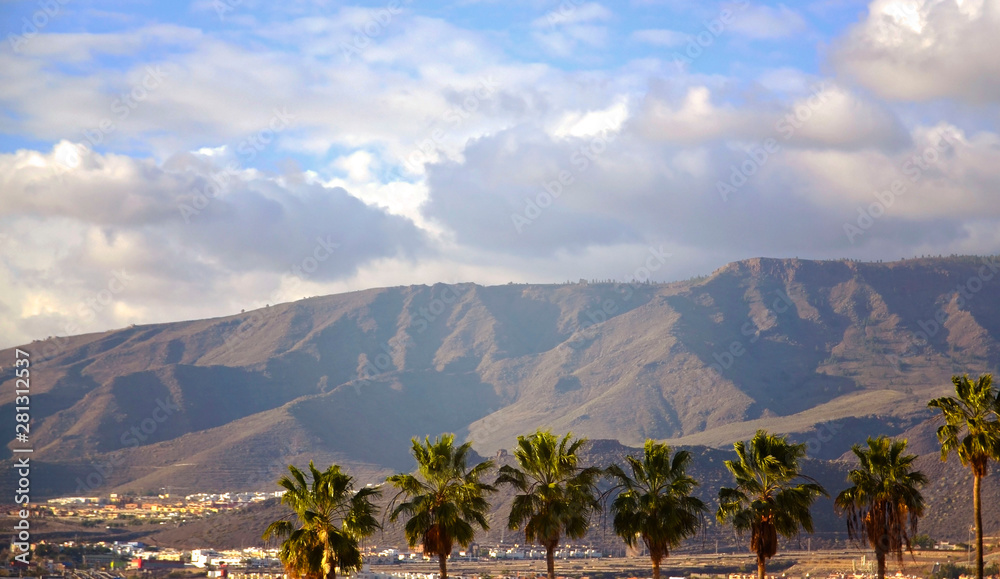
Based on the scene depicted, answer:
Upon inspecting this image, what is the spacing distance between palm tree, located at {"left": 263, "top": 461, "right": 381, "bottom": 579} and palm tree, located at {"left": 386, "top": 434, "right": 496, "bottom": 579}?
1540 millimetres

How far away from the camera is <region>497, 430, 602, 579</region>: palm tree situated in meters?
43.7

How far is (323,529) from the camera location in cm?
4159

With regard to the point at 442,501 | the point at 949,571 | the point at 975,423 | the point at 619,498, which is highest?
the point at 975,423

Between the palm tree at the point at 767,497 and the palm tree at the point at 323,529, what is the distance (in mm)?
15102

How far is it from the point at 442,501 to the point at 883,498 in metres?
19.1

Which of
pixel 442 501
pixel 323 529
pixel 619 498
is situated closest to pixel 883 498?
pixel 619 498

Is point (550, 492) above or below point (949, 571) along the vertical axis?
above

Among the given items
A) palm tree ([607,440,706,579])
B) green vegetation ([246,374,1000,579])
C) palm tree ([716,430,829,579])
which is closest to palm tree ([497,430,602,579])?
green vegetation ([246,374,1000,579])

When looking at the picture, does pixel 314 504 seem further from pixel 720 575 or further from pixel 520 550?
pixel 520 550

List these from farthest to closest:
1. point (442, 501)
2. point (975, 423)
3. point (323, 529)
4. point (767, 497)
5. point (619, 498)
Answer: point (767, 497) < point (619, 498) < point (975, 423) < point (442, 501) < point (323, 529)

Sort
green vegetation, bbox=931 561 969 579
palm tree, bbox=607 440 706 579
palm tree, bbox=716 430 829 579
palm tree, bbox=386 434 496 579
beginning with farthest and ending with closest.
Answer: green vegetation, bbox=931 561 969 579, palm tree, bbox=716 430 829 579, palm tree, bbox=607 440 706 579, palm tree, bbox=386 434 496 579

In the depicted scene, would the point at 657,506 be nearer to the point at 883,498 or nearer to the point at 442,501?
the point at 442,501

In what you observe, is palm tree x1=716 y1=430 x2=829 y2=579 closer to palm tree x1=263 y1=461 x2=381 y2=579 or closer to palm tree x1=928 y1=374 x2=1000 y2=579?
palm tree x1=928 y1=374 x2=1000 y2=579

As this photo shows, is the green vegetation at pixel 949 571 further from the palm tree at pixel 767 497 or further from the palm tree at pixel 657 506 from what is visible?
the palm tree at pixel 657 506
